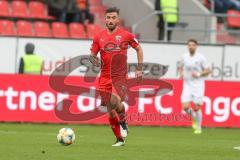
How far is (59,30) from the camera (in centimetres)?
2680

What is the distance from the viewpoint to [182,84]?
22.8 meters

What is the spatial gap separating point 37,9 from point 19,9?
654 mm

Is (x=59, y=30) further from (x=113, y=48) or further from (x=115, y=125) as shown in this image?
(x=115, y=125)

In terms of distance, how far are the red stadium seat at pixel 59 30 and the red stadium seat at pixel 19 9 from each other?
1.06 metres

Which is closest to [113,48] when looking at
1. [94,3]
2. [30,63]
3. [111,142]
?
[111,142]

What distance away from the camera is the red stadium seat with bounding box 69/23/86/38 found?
27172 millimetres

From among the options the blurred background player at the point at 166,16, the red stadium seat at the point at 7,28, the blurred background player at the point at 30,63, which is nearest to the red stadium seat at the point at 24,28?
the red stadium seat at the point at 7,28

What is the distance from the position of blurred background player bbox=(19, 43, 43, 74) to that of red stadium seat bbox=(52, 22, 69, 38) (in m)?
3.92

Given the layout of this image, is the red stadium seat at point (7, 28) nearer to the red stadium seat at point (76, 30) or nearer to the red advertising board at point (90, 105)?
the red stadium seat at point (76, 30)

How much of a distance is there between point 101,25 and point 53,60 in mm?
5246

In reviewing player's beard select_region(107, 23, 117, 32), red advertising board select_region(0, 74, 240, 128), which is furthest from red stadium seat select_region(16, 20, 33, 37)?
player's beard select_region(107, 23, 117, 32)

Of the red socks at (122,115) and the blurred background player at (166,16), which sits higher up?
the blurred background player at (166,16)

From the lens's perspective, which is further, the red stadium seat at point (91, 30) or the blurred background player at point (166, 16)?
the red stadium seat at point (91, 30)

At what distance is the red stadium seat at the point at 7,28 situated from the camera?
2576cm
